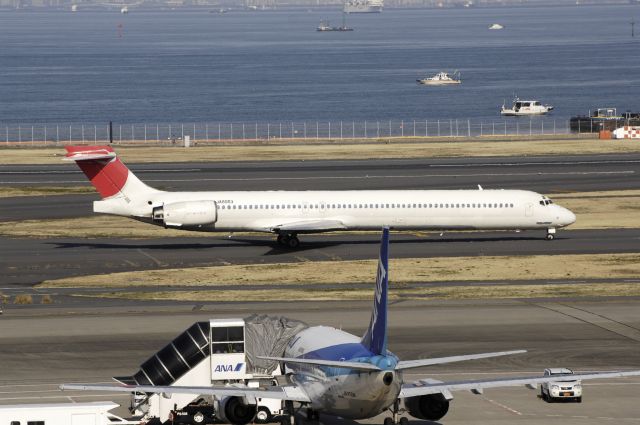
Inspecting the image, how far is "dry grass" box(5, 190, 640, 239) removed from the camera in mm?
99000

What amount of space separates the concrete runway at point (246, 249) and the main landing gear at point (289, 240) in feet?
2.58

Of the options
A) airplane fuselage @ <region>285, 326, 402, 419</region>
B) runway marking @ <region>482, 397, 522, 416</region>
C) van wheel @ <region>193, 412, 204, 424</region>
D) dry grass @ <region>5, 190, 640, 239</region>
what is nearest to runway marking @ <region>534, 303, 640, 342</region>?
runway marking @ <region>482, 397, 522, 416</region>

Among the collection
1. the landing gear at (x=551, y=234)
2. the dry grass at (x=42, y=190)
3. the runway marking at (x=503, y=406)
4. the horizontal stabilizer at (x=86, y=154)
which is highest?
the horizontal stabilizer at (x=86, y=154)

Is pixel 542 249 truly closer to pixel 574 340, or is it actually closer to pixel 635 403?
pixel 574 340

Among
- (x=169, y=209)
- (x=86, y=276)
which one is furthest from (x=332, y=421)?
(x=169, y=209)

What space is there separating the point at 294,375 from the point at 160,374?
6.95 meters

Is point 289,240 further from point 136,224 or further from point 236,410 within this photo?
point 236,410

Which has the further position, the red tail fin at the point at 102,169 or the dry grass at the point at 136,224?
the dry grass at the point at 136,224

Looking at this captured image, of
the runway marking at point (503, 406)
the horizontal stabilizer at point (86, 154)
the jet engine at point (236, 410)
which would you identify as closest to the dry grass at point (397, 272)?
the horizontal stabilizer at point (86, 154)

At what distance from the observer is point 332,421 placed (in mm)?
45656

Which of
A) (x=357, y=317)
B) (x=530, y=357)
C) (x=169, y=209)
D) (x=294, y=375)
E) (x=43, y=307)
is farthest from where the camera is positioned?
(x=169, y=209)

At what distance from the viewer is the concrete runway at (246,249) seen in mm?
85500

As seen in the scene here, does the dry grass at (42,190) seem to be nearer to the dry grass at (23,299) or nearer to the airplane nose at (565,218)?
the dry grass at (23,299)

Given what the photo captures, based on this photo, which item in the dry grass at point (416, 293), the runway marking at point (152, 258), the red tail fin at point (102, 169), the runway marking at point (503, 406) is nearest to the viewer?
the runway marking at point (503, 406)
